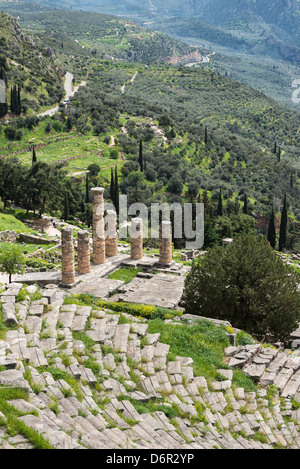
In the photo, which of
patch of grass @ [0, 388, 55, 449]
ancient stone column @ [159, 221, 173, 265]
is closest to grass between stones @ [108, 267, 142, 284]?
ancient stone column @ [159, 221, 173, 265]

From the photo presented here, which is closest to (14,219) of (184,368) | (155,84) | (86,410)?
(184,368)

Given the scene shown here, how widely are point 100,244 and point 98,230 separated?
0.82 meters

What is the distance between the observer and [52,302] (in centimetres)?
1952

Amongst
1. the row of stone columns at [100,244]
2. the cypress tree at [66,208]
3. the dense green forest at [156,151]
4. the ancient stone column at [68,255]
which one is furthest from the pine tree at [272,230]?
the ancient stone column at [68,255]

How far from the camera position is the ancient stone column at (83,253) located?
29.3 meters

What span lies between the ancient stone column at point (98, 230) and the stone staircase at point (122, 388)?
10.9 metres

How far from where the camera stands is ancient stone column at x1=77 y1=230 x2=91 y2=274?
29.3 meters

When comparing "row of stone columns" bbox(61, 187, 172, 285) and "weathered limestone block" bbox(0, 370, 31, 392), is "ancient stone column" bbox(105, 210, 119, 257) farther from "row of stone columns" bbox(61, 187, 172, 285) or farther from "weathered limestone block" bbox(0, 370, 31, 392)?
"weathered limestone block" bbox(0, 370, 31, 392)

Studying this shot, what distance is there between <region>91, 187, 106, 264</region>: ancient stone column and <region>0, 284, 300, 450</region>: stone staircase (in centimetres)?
1095

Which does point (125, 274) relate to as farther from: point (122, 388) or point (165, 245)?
point (122, 388)

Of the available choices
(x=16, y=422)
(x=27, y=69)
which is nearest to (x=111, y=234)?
(x=16, y=422)

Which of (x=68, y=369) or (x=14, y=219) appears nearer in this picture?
(x=68, y=369)

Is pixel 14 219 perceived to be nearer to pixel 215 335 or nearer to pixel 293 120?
pixel 215 335

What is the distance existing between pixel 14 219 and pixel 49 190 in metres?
4.45
